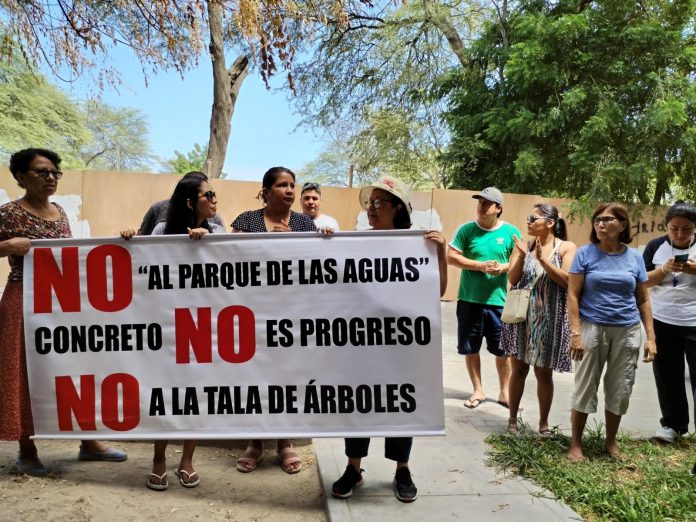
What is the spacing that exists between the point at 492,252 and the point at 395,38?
1557 centimetres

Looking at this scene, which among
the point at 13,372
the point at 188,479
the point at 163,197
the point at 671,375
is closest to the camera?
the point at 13,372

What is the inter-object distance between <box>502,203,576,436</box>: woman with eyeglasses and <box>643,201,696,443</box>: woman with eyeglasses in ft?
2.10

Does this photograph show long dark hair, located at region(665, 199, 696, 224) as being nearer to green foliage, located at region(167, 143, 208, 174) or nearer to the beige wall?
the beige wall

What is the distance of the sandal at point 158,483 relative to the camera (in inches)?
126

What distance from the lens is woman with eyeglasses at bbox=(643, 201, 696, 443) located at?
377 centimetres

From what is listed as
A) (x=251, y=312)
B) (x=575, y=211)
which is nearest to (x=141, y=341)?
(x=251, y=312)

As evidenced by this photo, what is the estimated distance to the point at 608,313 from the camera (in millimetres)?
3490

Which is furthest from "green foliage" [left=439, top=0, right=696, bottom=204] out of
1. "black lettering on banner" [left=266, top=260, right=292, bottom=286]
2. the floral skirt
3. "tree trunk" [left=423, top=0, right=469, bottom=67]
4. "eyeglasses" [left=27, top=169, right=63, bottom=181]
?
the floral skirt

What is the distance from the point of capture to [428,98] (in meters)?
16.9

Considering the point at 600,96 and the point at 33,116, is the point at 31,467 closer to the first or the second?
the point at 600,96

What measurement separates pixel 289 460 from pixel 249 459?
0.25 meters

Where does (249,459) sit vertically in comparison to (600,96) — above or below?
below

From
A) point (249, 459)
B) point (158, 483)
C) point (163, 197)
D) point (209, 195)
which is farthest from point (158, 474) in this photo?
point (163, 197)

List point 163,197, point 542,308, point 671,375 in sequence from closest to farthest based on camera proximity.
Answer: point 542,308
point 671,375
point 163,197
